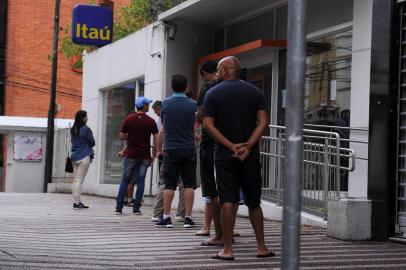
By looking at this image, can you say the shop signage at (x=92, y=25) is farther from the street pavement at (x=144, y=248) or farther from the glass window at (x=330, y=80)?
the street pavement at (x=144, y=248)

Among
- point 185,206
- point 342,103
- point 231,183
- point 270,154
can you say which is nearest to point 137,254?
point 231,183

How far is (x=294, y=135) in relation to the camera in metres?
3.13

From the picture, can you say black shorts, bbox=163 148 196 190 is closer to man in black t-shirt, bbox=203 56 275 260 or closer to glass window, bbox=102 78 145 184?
man in black t-shirt, bbox=203 56 275 260

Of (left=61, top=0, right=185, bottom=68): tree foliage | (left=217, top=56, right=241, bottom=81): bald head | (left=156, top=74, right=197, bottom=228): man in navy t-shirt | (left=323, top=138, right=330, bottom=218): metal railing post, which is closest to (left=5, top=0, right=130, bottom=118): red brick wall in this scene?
(left=61, top=0, right=185, bottom=68): tree foliage

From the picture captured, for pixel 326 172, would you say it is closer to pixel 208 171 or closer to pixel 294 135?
pixel 208 171

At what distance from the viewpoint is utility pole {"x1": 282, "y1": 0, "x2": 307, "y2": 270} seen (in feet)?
10.2

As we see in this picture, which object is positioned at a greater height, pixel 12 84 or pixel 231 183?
pixel 12 84

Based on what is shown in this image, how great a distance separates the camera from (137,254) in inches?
264

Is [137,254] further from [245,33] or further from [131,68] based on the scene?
[131,68]

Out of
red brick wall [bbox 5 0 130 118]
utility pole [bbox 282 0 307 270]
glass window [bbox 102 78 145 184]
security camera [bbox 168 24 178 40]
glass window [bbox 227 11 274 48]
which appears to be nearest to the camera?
utility pole [bbox 282 0 307 270]

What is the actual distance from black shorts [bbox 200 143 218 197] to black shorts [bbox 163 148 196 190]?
4.03 ft

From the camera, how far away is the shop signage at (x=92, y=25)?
18062mm

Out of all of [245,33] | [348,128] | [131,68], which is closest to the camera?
[348,128]

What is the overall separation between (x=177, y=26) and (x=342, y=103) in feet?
16.6
